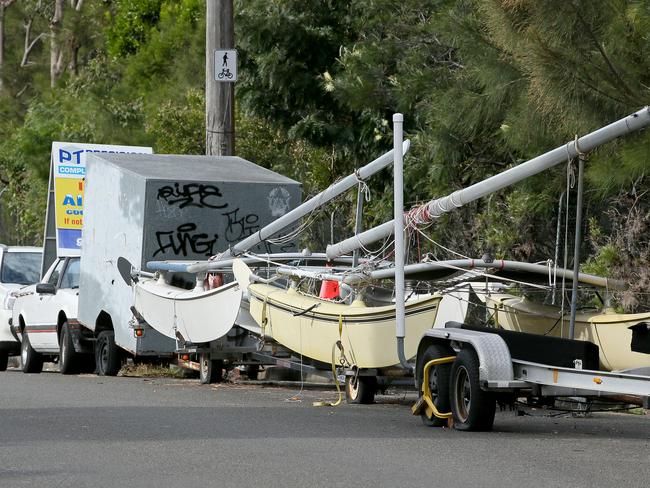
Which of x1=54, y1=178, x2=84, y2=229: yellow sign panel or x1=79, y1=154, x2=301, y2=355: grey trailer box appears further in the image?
x1=54, y1=178, x2=84, y2=229: yellow sign panel

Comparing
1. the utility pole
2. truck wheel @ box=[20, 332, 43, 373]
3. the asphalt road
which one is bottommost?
the asphalt road

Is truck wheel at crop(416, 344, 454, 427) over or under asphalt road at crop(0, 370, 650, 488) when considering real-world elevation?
over

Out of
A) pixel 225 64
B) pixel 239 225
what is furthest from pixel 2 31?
pixel 239 225

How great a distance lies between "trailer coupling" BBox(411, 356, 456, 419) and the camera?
11859 mm

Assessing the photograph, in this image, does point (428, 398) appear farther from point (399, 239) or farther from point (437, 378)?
point (399, 239)

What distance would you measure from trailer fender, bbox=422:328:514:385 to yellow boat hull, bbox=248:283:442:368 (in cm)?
125

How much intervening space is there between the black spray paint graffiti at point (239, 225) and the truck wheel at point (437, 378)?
254 inches

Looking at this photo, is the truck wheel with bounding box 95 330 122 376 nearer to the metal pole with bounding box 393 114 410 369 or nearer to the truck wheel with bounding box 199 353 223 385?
the truck wheel with bounding box 199 353 223 385

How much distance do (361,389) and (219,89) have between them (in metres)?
7.05

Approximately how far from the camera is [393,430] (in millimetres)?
11883

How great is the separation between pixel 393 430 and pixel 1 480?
3847 millimetres

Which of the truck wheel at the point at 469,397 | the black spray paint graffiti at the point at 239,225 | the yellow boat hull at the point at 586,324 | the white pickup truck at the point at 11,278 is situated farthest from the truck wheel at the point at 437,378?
the white pickup truck at the point at 11,278

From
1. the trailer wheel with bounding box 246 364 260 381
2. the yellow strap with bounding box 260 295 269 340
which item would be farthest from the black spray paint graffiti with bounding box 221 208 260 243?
the yellow strap with bounding box 260 295 269 340

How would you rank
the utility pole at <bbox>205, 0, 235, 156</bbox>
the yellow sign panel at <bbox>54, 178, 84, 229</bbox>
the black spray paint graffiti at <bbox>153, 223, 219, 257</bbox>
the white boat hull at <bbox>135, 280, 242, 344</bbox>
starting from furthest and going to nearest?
the yellow sign panel at <bbox>54, 178, 84, 229</bbox> → the utility pole at <bbox>205, 0, 235, 156</bbox> → the black spray paint graffiti at <bbox>153, 223, 219, 257</bbox> → the white boat hull at <bbox>135, 280, 242, 344</bbox>
